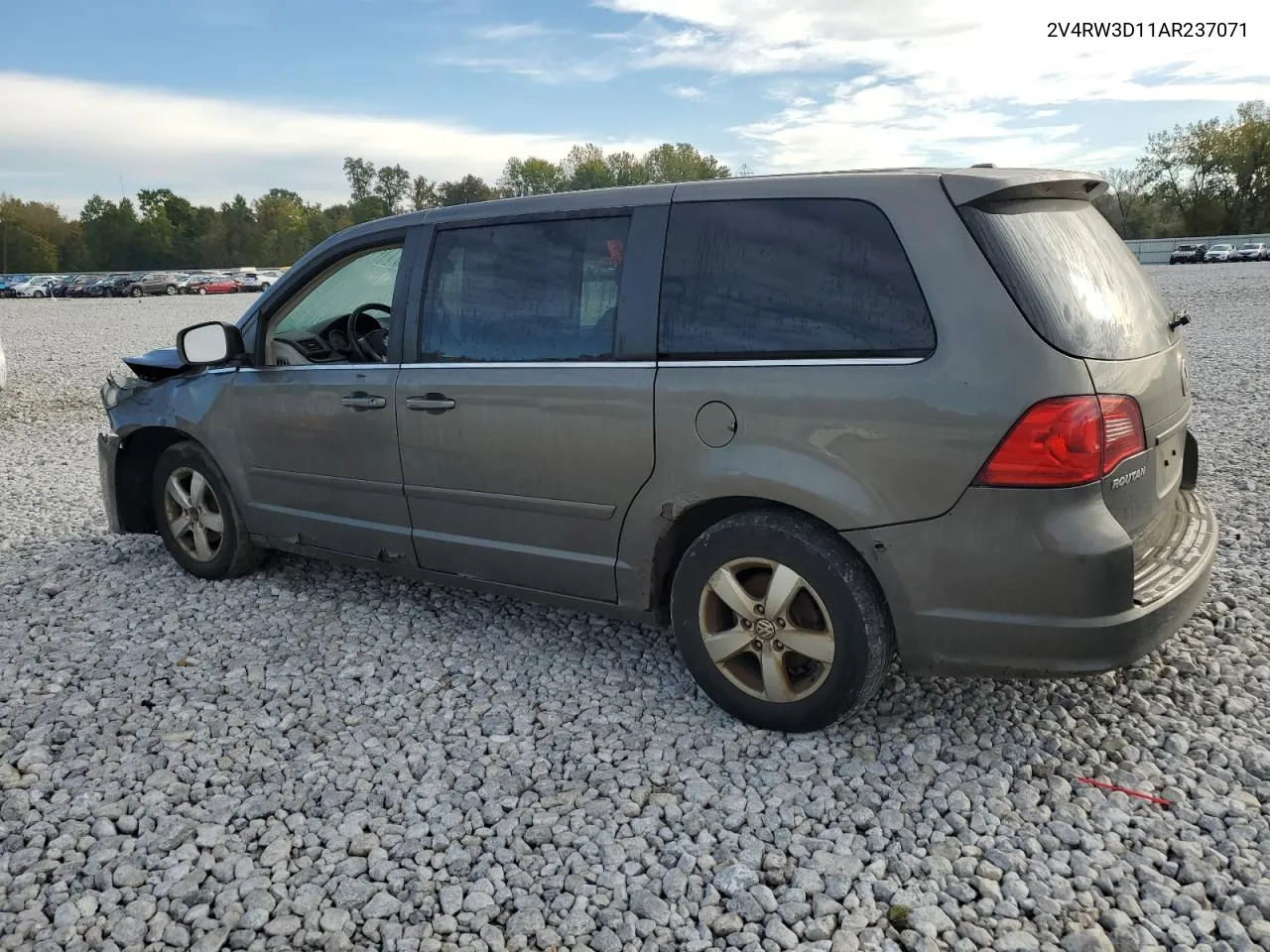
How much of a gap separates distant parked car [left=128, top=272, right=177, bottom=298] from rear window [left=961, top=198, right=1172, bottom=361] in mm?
58501

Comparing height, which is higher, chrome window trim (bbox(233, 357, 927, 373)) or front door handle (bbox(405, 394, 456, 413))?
chrome window trim (bbox(233, 357, 927, 373))

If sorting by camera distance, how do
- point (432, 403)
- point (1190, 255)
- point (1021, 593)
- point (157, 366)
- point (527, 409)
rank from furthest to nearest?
point (1190, 255)
point (157, 366)
point (432, 403)
point (527, 409)
point (1021, 593)

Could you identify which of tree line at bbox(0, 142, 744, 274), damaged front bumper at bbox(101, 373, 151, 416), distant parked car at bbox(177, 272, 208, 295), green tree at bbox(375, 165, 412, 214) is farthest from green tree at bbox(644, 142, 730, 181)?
damaged front bumper at bbox(101, 373, 151, 416)

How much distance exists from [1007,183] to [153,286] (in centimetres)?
6002

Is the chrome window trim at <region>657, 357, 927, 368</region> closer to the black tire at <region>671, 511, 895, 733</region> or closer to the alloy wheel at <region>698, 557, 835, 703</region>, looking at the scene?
the black tire at <region>671, 511, 895, 733</region>

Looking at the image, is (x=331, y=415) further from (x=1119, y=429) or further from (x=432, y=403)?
(x=1119, y=429)

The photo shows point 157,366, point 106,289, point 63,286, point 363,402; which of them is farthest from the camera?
point 63,286

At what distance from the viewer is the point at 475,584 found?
165 inches

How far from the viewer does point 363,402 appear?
4324 millimetres

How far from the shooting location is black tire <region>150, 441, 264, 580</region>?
5.11m

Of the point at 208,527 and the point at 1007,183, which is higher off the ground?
the point at 1007,183

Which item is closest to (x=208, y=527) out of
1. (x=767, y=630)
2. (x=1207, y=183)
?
(x=767, y=630)

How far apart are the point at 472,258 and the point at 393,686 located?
177 cm

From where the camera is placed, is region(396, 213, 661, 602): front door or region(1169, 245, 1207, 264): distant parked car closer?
region(396, 213, 661, 602): front door
